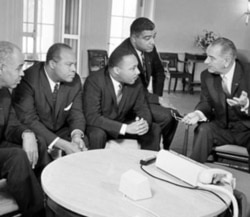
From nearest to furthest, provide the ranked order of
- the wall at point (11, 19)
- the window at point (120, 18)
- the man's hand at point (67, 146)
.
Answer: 1. the man's hand at point (67, 146)
2. the wall at point (11, 19)
3. the window at point (120, 18)

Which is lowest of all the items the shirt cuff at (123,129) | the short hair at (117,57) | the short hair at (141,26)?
the shirt cuff at (123,129)

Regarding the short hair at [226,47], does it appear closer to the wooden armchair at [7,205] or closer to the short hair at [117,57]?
the short hair at [117,57]

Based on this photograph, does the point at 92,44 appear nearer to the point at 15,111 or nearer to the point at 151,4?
the point at 151,4

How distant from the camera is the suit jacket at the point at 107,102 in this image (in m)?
3.08

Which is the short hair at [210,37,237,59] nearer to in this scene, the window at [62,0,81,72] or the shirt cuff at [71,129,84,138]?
the shirt cuff at [71,129,84,138]

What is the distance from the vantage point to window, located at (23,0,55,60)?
19.5 feet

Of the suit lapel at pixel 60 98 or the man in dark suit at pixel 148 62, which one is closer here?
the suit lapel at pixel 60 98

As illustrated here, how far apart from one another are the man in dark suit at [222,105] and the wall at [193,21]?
5.11m

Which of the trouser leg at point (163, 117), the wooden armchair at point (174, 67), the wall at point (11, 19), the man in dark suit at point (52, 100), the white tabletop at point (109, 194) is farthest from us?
the wooden armchair at point (174, 67)

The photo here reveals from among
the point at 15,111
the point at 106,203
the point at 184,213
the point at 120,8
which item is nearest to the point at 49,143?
the point at 15,111

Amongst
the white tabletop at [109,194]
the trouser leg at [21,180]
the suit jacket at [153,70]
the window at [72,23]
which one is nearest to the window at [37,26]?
the window at [72,23]

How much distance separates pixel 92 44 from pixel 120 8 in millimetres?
1002

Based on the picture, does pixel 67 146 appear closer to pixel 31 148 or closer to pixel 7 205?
pixel 31 148

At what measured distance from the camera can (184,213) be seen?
1.62m
